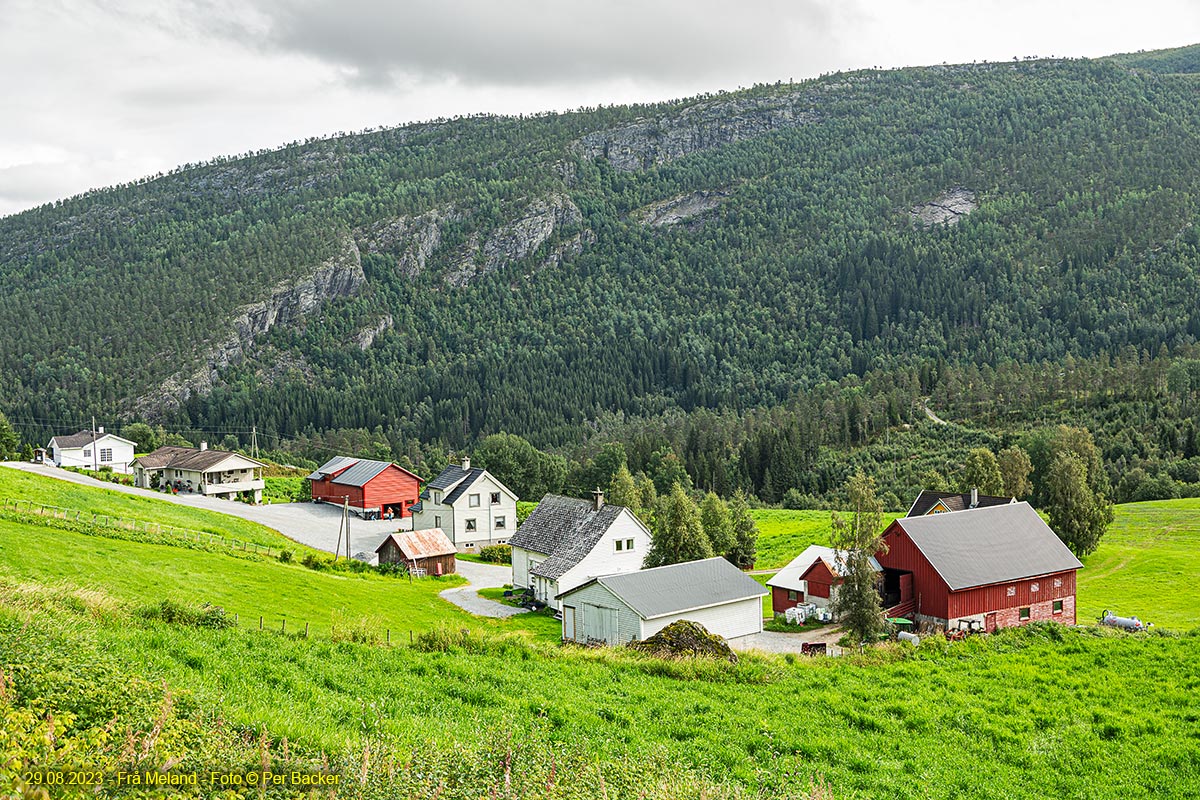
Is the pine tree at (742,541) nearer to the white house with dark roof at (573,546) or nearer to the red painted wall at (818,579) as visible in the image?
the white house with dark roof at (573,546)

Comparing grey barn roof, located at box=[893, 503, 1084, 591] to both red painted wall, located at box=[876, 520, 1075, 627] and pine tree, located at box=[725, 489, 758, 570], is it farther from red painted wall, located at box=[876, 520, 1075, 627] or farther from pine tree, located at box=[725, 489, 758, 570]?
pine tree, located at box=[725, 489, 758, 570]

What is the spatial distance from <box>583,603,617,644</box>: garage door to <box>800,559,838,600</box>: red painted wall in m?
12.6

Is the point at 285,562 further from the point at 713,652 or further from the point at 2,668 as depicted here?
the point at 2,668

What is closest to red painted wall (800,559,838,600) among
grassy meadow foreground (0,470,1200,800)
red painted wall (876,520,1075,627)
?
red painted wall (876,520,1075,627)

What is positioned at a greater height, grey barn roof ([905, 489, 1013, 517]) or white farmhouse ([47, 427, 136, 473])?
white farmhouse ([47, 427, 136, 473])

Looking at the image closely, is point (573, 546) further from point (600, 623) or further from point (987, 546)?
point (987, 546)

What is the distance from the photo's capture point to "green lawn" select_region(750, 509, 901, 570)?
57.5 m

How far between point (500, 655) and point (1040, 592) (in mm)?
29771

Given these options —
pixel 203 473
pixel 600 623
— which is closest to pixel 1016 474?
pixel 600 623

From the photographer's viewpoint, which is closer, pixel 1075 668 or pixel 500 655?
pixel 500 655

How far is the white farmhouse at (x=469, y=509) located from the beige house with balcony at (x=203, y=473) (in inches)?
863

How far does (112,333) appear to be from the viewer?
646 feet

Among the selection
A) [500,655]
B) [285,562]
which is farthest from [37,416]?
[500,655]

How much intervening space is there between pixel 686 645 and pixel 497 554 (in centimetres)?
4067
